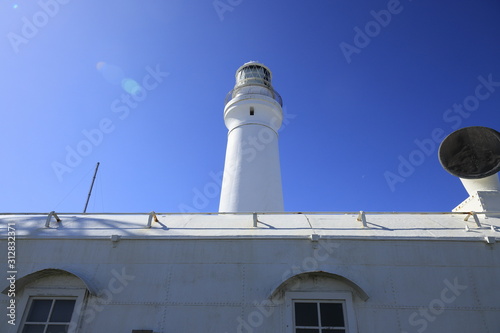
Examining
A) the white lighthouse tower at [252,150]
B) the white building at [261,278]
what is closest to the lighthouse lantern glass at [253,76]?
the white lighthouse tower at [252,150]

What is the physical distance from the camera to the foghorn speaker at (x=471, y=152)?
32.5 feet

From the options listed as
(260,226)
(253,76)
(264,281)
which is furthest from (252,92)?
(264,281)

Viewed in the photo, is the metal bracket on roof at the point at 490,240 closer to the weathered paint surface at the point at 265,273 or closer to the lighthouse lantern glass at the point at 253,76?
the weathered paint surface at the point at 265,273

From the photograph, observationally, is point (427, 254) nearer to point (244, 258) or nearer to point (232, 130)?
point (244, 258)

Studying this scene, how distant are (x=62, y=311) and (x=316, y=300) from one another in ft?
18.8

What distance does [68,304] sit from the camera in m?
7.25

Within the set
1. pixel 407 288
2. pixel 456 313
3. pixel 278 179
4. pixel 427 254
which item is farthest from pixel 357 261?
pixel 278 179

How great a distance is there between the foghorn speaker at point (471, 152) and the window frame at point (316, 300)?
6.36 meters

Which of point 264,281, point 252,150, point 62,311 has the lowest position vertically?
point 62,311

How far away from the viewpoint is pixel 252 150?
15406 millimetres

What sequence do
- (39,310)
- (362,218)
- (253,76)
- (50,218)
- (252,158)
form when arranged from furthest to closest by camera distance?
1. (253,76)
2. (252,158)
3. (50,218)
4. (362,218)
5. (39,310)

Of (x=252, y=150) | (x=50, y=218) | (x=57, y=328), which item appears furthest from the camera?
(x=252, y=150)

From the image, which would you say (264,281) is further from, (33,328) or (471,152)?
(471,152)

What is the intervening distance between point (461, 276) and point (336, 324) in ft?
9.92
